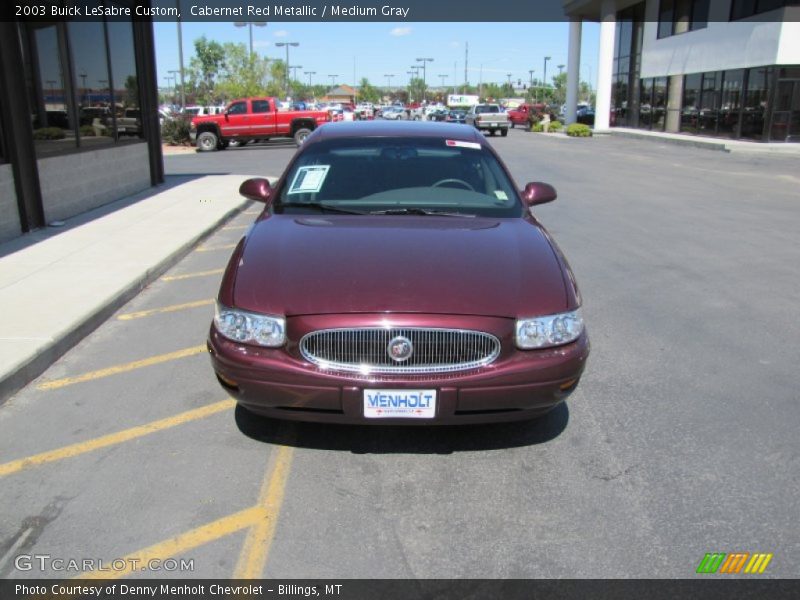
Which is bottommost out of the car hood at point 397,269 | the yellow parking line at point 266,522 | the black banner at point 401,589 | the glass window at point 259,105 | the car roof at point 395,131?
the black banner at point 401,589

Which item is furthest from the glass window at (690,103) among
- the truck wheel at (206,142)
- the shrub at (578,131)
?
the truck wheel at (206,142)

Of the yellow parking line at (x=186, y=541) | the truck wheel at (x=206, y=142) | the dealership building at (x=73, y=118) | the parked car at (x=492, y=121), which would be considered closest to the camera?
the yellow parking line at (x=186, y=541)

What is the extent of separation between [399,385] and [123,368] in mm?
2526

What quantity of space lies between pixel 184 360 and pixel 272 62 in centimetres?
5796

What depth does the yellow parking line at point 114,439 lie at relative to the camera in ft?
11.5

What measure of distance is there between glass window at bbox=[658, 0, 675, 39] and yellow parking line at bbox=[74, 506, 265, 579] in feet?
129

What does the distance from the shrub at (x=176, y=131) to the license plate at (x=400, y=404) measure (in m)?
30.3

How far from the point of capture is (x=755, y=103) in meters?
27.8

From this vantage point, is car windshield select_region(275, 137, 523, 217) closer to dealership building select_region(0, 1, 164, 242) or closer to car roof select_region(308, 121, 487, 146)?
car roof select_region(308, 121, 487, 146)

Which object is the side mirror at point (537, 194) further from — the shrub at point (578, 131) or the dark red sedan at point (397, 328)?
the shrub at point (578, 131)

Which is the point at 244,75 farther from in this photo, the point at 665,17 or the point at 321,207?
the point at 321,207

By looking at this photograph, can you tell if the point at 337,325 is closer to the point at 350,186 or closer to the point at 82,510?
the point at 82,510

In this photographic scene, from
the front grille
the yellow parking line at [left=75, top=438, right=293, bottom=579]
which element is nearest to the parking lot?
the yellow parking line at [left=75, top=438, right=293, bottom=579]

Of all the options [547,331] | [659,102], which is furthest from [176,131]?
[547,331]
